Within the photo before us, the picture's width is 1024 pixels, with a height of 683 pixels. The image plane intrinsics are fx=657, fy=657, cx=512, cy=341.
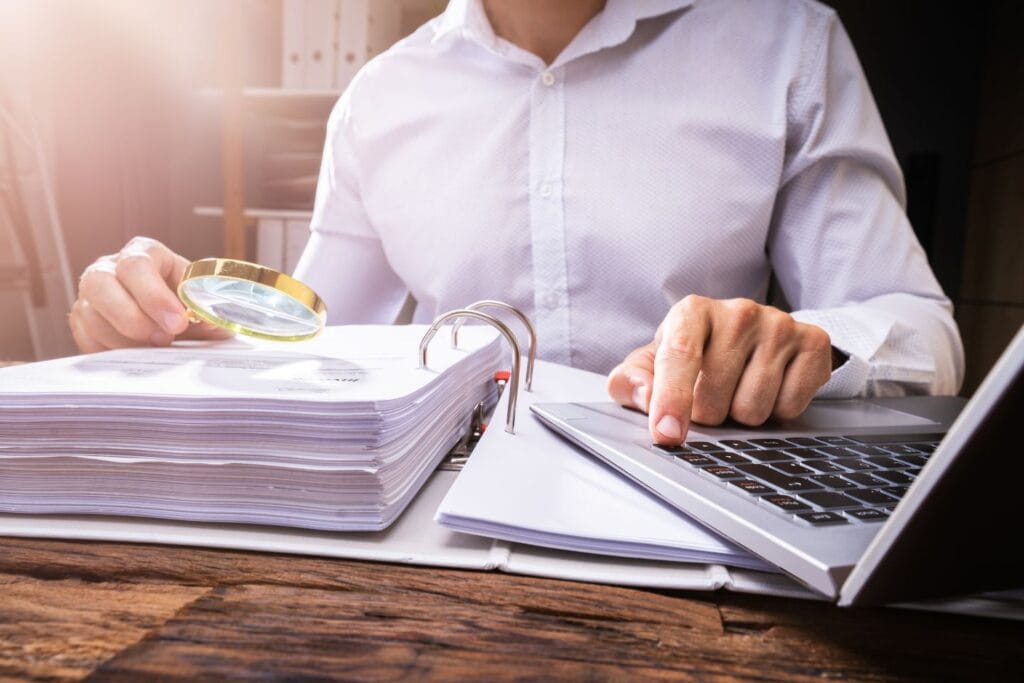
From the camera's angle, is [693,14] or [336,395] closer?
[336,395]

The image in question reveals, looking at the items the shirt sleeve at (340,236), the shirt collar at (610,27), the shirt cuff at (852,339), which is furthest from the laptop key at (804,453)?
the shirt sleeve at (340,236)

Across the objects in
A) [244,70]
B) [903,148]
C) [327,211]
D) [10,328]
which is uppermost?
[244,70]

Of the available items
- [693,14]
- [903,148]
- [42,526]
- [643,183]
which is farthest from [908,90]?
[42,526]

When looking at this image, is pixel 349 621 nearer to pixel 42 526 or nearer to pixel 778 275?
pixel 42 526

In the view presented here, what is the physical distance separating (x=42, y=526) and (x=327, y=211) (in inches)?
30.9

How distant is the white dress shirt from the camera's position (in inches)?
32.7

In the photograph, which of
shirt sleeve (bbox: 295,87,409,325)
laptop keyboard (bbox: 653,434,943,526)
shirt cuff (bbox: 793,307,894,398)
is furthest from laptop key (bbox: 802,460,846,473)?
shirt sleeve (bbox: 295,87,409,325)

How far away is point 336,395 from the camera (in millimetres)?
313

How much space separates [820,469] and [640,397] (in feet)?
0.48

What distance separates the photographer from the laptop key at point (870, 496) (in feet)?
0.91

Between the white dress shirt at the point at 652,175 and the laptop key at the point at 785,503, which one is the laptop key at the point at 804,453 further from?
the white dress shirt at the point at 652,175

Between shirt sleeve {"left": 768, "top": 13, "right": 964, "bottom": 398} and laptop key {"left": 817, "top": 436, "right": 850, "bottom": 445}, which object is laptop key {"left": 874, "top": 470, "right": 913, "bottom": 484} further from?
shirt sleeve {"left": 768, "top": 13, "right": 964, "bottom": 398}

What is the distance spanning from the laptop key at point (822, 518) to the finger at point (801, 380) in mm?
203

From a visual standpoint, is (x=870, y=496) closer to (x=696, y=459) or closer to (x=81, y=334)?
(x=696, y=459)
